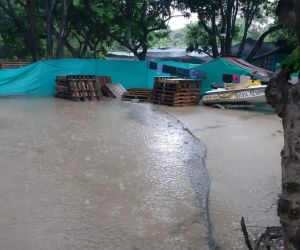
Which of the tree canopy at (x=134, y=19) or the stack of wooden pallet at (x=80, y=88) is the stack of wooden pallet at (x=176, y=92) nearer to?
the stack of wooden pallet at (x=80, y=88)

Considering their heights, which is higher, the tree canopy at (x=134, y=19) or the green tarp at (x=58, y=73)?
the tree canopy at (x=134, y=19)

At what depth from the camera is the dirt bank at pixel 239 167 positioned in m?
4.40

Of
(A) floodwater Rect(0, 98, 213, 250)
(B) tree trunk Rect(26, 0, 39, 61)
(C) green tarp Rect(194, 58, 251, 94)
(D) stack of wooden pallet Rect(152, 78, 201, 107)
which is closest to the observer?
(A) floodwater Rect(0, 98, 213, 250)

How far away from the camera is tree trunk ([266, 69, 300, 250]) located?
8.43 feet

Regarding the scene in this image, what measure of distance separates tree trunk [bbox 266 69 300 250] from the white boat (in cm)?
958

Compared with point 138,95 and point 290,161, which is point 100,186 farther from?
point 138,95

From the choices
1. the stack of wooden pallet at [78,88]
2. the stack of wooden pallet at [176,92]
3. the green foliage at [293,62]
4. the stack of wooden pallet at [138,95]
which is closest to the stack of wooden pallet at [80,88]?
the stack of wooden pallet at [78,88]

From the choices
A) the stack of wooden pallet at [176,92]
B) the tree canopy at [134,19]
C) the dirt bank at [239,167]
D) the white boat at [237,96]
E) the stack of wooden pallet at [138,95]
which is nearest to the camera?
the dirt bank at [239,167]

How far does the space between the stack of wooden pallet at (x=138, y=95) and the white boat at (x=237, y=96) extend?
6.59 feet

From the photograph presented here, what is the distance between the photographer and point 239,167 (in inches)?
252

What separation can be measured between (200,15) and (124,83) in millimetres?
5073

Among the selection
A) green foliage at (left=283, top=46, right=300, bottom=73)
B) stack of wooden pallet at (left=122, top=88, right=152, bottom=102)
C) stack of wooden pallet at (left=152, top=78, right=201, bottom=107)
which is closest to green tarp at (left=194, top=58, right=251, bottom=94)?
stack of wooden pallet at (left=152, top=78, right=201, bottom=107)

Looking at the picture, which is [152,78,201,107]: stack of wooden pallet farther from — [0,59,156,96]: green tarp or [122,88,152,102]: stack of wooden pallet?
[0,59,156,96]: green tarp

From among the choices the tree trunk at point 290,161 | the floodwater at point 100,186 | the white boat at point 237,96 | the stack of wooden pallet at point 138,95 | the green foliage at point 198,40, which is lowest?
the floodwater at point 100,186
